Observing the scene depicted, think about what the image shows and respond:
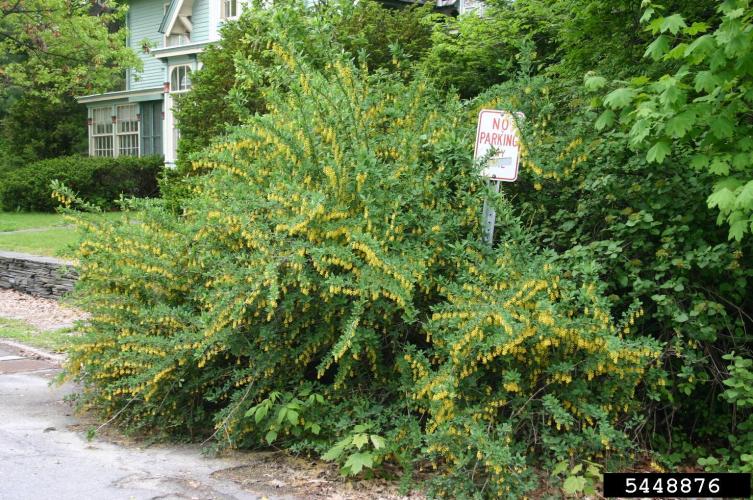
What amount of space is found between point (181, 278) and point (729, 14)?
13.7 feet

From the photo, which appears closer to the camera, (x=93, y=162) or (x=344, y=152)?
(x=344, y=152)

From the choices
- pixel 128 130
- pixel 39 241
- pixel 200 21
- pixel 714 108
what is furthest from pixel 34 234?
pixel 714 108

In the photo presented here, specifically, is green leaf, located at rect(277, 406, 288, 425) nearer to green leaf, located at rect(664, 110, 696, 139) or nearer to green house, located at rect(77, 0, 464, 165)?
green leaf, located at rect(664, 110, 696, 139)

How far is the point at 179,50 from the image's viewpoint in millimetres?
23828

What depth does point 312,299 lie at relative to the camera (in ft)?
18.0

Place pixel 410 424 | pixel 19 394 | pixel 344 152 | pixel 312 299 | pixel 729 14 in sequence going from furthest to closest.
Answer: pixel 19 394
pixel 344 152
pixel 312 299
pixel 410 424
pixel 729 14

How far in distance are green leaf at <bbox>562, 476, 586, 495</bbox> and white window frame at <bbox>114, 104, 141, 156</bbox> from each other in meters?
25.5

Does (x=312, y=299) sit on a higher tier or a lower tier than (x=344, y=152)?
lower

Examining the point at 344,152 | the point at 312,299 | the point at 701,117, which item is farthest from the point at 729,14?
the point at 312,299

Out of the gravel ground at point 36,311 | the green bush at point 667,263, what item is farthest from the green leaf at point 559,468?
the gravel ground at point 36,311

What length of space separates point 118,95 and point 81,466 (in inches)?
995

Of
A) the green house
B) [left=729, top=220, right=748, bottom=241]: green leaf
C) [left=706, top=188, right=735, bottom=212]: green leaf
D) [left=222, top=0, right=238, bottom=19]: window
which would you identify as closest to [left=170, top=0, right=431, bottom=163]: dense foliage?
the green house

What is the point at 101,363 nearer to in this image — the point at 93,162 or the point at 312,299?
the point at 312,299

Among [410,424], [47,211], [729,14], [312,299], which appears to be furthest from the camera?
[47,211]
